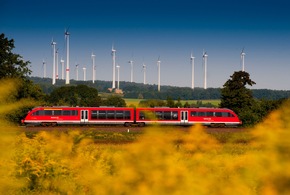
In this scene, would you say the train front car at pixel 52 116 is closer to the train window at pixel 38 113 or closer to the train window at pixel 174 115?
the train window at pixel 38 113


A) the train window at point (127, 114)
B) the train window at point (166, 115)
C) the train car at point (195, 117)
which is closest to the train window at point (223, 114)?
the train car at point (195, 117)

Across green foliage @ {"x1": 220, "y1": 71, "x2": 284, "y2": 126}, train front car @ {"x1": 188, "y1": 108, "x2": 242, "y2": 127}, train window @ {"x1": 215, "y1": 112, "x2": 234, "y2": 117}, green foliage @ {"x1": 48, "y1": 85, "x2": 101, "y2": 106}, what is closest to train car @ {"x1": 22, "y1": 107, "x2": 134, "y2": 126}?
train front car @ {"x1": 188, "y1": 108, "x2": 242, "y2": 127}

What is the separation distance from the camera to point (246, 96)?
69.6m

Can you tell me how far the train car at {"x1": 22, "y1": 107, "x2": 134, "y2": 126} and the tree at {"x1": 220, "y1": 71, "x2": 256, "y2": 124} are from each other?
87.6 ft

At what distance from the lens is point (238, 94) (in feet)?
228

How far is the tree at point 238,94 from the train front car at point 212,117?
60.1 feet

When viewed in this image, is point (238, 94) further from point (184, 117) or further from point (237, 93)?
point (184, 117)

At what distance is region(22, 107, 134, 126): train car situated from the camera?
45344mm

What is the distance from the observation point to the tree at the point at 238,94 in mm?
69000

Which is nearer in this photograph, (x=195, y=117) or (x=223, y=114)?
(x=195, y=117)

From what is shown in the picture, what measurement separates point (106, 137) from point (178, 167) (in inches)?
1149

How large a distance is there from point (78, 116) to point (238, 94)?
34.0 metres

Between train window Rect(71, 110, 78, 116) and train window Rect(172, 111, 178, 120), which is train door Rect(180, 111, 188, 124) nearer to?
train window Rect(172, 111, 178, 120)

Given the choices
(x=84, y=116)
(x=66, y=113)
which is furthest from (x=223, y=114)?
(x=66, y=113)
